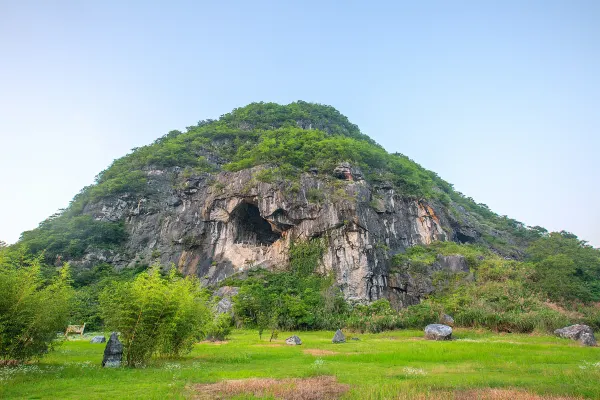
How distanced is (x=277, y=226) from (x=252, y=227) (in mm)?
6003

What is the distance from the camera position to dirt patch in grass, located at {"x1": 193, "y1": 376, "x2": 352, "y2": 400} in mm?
8525

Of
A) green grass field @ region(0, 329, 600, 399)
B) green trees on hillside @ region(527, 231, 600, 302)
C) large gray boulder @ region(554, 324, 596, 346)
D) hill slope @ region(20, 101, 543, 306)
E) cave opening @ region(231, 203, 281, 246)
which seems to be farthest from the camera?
cave opening @ region(231, 203, 281, 246)

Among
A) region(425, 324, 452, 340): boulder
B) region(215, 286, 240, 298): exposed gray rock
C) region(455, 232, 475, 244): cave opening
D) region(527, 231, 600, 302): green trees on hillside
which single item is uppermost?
region(455, 232, 475, 244): cave opening

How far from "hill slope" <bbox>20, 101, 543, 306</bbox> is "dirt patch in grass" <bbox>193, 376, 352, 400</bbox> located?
35584 millimetres

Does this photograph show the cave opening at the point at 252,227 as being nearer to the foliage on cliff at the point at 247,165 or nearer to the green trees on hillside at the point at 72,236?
the foliage on cliff at the point at 247,165

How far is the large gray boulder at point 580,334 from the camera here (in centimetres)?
2034

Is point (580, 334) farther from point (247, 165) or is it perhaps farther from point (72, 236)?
point (72, 236)

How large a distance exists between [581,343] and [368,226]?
97.3 ft

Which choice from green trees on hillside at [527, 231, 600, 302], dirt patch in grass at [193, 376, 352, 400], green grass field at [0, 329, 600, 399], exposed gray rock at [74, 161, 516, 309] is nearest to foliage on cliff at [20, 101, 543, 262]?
exposed gray rock at [74, 161, 516, 309]

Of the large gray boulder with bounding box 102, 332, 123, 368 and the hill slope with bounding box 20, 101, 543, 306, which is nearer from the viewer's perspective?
the large gray boulder with bounding box 102, 332, 123, 368

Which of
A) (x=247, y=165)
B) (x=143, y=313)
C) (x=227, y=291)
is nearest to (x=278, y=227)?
(x=227, y=291)

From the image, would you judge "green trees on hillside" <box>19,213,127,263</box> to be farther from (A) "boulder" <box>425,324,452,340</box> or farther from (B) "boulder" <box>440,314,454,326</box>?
(A) "boulder" <box>425,324,452,340</box>

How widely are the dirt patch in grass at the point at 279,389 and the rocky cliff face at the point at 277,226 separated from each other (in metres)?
35.3

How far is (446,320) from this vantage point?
103 feet
